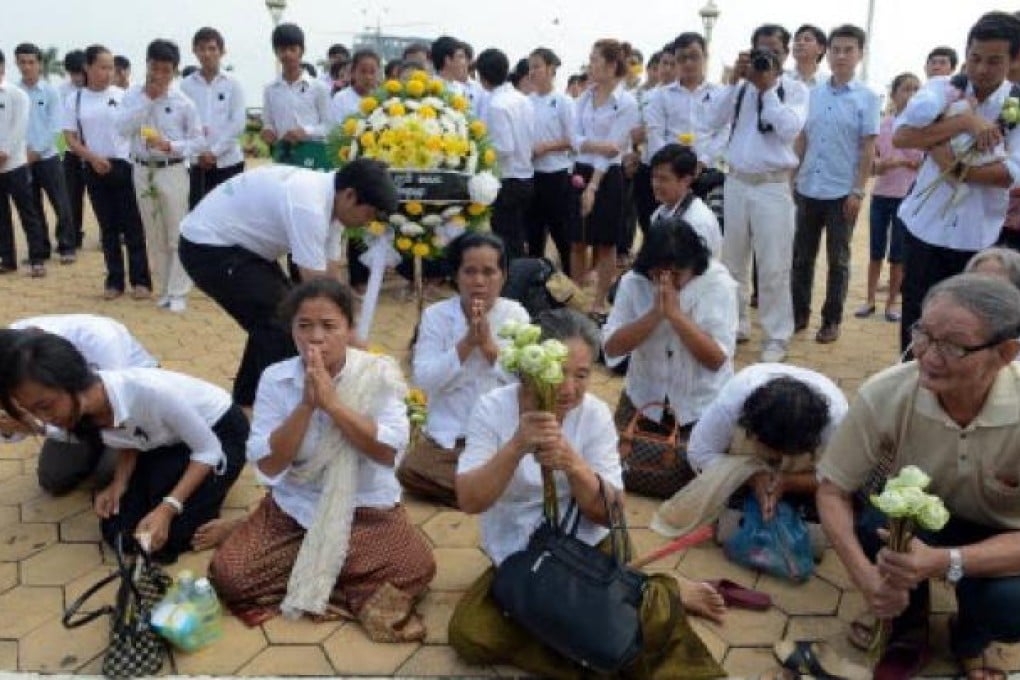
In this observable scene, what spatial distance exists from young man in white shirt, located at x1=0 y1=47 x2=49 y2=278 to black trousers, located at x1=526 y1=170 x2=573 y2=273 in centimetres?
433

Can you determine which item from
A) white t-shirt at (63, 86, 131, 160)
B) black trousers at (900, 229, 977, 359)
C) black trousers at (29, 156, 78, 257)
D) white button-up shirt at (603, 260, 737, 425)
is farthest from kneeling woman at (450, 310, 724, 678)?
black trousers at (29, 156, 78, 257)

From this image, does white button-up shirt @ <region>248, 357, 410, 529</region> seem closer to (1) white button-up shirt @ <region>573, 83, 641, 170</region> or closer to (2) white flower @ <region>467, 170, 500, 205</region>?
(2) white flower @ <region>467, 170, 500, 205</region>

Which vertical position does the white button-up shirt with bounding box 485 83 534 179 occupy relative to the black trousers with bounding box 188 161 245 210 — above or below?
above

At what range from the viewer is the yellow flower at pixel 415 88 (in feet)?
14.0

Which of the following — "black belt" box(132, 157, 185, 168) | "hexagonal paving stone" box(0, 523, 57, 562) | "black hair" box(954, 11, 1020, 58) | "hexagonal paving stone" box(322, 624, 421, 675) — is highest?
"black hair" box(954, 11, 1020, 58)

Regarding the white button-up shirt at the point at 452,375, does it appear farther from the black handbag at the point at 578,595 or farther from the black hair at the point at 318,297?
the black handbag at the point at 578,595

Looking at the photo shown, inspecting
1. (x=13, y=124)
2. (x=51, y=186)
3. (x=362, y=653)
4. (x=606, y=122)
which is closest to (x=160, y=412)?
Result: (x=362, y=653)

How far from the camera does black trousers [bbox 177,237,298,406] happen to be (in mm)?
4234

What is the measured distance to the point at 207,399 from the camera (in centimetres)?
331

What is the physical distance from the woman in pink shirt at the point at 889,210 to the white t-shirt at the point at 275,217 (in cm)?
437

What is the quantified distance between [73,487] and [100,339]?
93 cm

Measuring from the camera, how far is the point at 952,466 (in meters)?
2.53

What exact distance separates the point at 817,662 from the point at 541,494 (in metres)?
1.00

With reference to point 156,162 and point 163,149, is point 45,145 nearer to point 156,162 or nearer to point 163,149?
point 156,162
